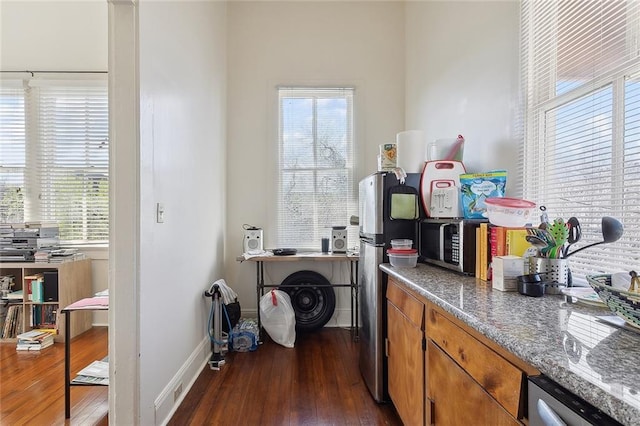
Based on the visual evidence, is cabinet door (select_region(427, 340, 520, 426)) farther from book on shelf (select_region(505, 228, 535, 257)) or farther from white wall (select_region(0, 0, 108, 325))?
white wall (select_region(0, 0, 108, 325))

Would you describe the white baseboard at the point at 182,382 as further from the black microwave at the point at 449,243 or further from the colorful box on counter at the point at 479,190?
the colorful box on counter at the point at 479,190

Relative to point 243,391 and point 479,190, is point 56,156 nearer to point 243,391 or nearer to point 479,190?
point 243,391

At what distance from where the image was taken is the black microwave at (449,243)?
57.9 inches

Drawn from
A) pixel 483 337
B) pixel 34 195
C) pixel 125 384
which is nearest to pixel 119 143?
pixel 125 384

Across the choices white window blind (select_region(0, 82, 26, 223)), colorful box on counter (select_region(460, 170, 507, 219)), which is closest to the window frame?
colorful box on counter (select_region(460, 170, 507, 219))

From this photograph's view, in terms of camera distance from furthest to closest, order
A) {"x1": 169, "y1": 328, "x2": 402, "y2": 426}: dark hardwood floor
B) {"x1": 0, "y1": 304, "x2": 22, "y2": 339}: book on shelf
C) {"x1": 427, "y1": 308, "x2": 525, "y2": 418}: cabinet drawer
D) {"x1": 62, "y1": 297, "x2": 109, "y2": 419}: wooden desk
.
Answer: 1. {"x1": 0, "y1": 304, "x2": 22, "y2": 339}: book on shelf
2. {"x1": 169, "y1": 328, "x2": 402, "y2": 426}: dark hardwood floor
3. {"x1": 62, "y1": 297, "x2": 109, "y2": 419}: wooden desk
4. {"x1": 427, "y1": 308, "x2": 525, "y2": 418}: cabinet drawer

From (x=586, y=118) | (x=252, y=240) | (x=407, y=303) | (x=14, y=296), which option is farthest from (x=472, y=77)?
(x=14, y=296)

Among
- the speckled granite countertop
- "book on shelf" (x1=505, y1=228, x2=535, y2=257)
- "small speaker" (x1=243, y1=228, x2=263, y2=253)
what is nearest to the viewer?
the speckled granite countertop

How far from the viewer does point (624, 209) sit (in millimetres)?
1130

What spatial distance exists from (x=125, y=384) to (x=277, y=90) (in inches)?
119

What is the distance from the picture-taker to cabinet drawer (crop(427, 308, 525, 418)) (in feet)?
2.46

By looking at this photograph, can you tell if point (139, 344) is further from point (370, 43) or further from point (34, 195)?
point (370, 43)

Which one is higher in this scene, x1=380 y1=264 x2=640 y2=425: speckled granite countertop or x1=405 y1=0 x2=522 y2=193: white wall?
x1=405 y1=0 x2=522 y2=193: white wall

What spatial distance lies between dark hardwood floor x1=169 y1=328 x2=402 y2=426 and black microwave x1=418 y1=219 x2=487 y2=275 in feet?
3.41
